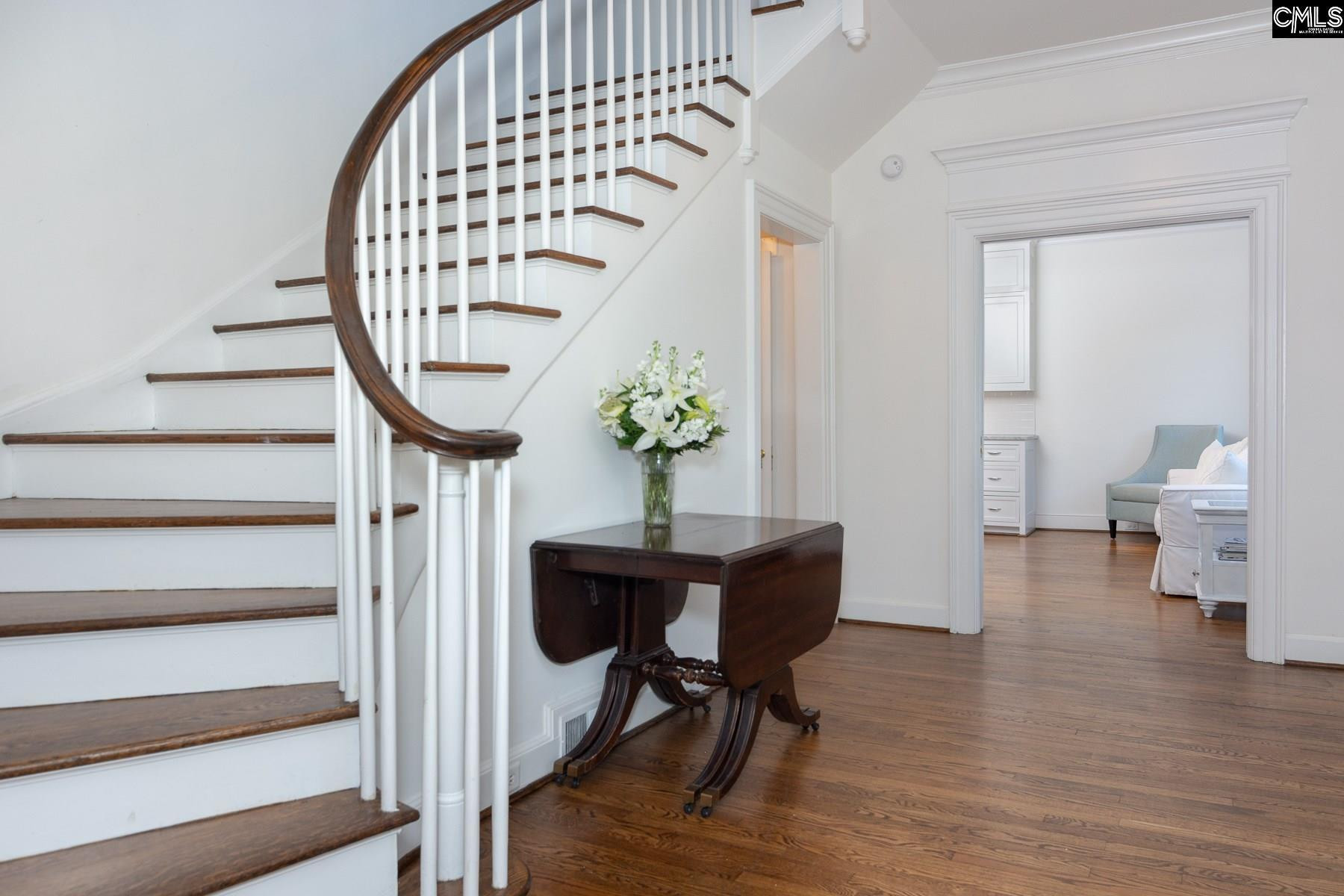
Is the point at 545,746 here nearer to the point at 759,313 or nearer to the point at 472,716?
the point at 472,716

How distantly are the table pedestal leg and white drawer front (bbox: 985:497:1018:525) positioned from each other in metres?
5.38

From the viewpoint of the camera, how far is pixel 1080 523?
802cm

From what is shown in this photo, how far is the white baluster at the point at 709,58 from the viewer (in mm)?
3320

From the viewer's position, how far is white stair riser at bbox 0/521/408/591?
6.62 ft

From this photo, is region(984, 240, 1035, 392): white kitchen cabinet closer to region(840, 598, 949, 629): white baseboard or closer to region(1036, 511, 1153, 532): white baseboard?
region(1036, 511, 1153, 532): white baseboard

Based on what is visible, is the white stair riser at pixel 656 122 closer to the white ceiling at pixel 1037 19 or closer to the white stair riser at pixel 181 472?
the white ceiling at pixel 1037 19

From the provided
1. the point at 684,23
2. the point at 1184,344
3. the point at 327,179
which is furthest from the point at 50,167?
the point at 1184,344

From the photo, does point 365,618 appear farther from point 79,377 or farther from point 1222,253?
point 1222,253

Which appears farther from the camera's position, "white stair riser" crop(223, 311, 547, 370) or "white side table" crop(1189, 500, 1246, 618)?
"white side table" crop(1189, 500, 1246, 618)

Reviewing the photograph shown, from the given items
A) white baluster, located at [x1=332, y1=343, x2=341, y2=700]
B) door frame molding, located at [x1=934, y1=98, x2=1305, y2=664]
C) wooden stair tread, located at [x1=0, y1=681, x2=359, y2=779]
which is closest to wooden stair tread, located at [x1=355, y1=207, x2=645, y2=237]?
white baluster, located at [x1=332, y1=343, x2=341, y2=700]

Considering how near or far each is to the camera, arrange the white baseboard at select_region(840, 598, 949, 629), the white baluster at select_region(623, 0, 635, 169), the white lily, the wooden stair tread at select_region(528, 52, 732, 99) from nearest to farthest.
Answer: the white lily
the white baluster at select_region(623, 0, 635, 169)
the wooden stair tread at select_region(528, 52, 732, 99)
the white baseboard at select_region(840, 598, 949, 629)

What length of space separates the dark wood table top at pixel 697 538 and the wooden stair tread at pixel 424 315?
619mm

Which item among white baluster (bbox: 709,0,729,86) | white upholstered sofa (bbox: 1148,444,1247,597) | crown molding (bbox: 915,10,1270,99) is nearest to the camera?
white baluster (bbox: 709,0,729,86)

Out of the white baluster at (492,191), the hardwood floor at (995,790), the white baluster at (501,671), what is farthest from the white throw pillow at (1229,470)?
the white baluster at (501,671)
